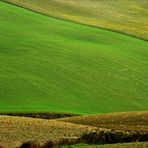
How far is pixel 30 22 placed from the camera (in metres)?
56.9

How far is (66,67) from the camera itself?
43875 mm

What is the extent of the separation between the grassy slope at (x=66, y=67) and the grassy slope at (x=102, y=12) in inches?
146

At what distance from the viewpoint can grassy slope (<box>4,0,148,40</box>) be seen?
62031 mm

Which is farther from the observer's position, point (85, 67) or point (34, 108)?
point (85, 67)

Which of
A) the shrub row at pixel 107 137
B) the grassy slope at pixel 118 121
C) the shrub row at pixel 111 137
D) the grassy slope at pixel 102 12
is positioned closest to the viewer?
the shrub row at pixel 107 137

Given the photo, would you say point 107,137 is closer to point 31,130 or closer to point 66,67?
point 31,130

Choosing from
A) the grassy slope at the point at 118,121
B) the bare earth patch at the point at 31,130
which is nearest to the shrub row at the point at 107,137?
the bare earth patch at the point at 31,130

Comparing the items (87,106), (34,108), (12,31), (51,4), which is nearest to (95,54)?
(12,31)

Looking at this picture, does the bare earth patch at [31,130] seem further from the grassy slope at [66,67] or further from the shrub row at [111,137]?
the grassy slope at [66,67]

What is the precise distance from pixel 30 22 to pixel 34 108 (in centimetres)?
2365

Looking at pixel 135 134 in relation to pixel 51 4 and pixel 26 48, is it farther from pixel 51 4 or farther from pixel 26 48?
pixel 51 4

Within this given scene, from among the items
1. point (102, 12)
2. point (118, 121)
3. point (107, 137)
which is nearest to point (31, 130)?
point (107, 137)

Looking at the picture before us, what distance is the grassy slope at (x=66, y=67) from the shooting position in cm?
3741

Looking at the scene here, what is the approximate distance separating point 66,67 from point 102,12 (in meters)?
26.2
